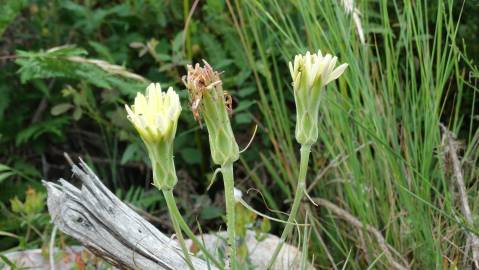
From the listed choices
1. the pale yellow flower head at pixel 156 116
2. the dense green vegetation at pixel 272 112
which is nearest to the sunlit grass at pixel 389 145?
the dense green vegetation at pixel 272 112

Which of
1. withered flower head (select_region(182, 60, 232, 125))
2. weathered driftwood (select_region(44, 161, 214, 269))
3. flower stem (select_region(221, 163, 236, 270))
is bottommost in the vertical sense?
weathered driftwood (select_region(44, 161, 214, 269))

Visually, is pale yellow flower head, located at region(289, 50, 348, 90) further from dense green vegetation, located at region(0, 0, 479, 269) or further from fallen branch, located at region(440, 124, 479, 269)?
fallen branch, located at region(440, 124, 479, 269)

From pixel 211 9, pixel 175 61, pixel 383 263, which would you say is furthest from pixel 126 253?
pixel 211 9

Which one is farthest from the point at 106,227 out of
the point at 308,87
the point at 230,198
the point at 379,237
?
the point at 379,237

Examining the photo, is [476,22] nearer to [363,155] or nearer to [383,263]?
[363,155]

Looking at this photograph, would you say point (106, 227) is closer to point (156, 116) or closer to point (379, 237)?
point (156, 116)

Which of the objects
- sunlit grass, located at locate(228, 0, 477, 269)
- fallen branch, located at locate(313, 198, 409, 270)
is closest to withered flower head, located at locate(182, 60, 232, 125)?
Result: sunlit grass, located at locate(228, 0, 477, 269)

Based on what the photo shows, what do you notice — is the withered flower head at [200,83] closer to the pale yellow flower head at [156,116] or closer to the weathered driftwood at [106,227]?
the pale yellow flower head at [156,116]
